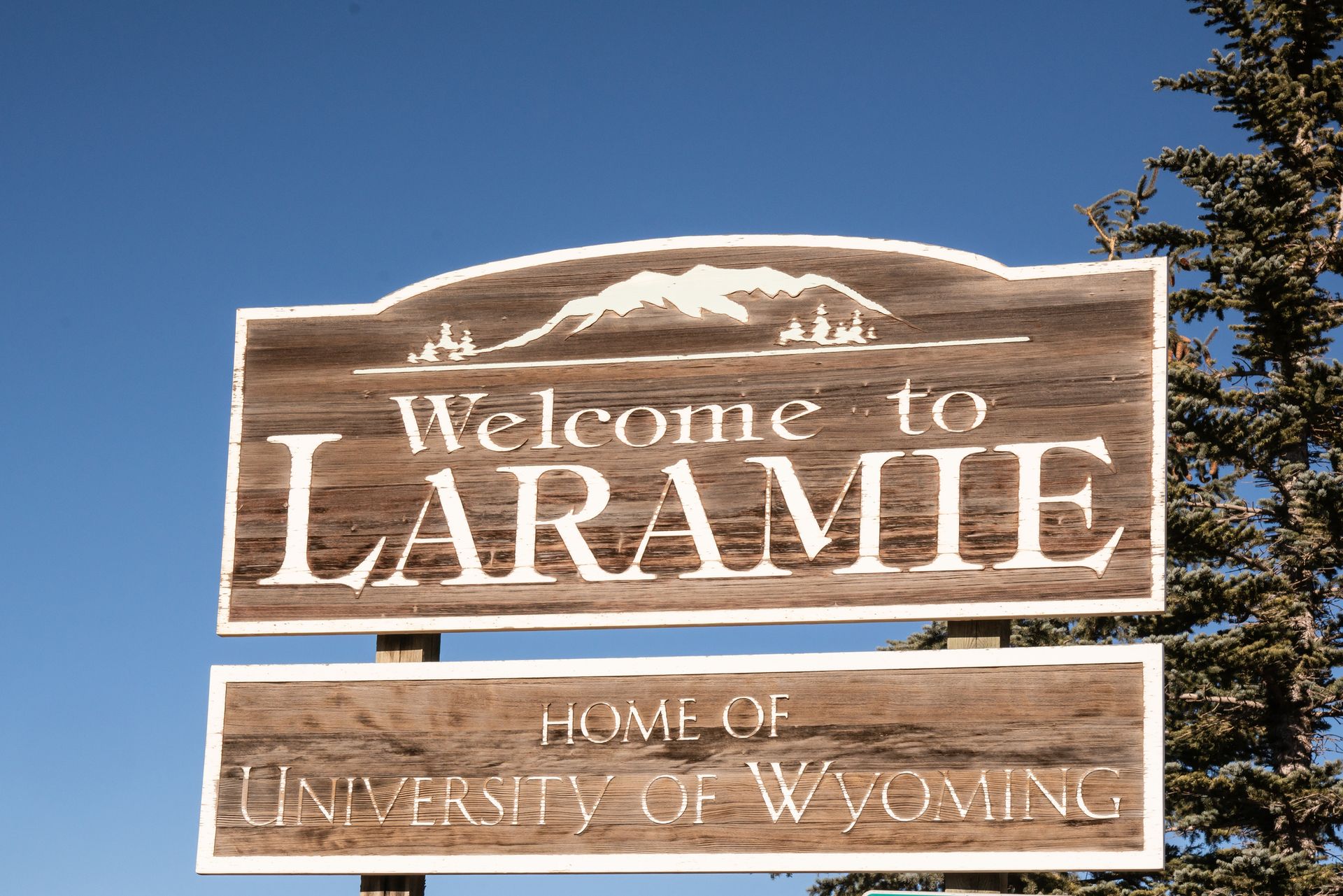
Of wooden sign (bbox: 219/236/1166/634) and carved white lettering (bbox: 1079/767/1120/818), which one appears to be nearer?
carved white lettering (bbox: 1079/767/1120/818)

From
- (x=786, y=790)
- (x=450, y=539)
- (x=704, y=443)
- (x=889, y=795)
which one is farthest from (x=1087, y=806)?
(x=450, y=539)

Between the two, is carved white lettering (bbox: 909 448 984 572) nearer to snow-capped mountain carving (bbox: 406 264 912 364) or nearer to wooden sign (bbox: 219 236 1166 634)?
wooden sign (bbox: 219 236 1166 634)

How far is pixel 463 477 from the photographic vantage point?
6.74 meters

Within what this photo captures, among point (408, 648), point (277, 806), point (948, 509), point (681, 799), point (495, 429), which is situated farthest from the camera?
point (495, 429)

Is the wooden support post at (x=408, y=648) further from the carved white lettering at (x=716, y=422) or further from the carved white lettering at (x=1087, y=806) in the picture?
the carved white lettering at (x=1087, y=806)

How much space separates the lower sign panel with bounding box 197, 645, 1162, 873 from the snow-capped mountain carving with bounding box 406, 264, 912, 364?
51.0 inches

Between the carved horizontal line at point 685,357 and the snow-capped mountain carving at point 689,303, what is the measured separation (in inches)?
1.3

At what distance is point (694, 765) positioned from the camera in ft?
20.4

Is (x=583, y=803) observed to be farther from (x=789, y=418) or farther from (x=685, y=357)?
(x=685, y=357)

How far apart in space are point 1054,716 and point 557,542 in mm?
2008

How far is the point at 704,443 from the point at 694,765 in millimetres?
1252

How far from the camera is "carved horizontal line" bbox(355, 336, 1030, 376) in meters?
6.44

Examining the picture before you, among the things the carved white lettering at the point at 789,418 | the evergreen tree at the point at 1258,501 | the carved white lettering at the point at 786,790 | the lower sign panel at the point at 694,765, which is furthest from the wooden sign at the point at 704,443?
the evergreen tree at the point at 1258,501

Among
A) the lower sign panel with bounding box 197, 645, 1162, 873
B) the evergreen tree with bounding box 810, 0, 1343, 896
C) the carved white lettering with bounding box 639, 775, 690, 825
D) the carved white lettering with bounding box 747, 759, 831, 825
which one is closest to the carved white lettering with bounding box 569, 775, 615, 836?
the lower sign panel with bounding box 197, 645, 1162, 873
